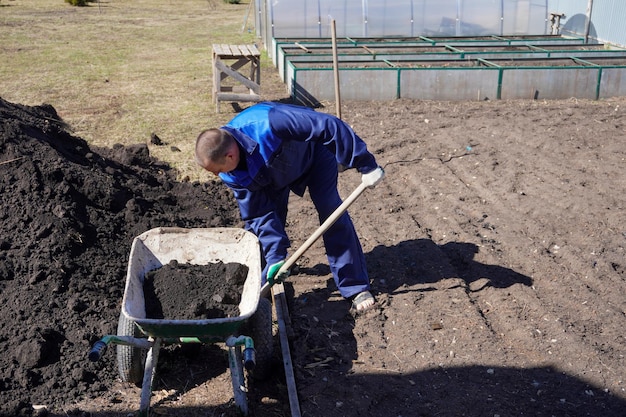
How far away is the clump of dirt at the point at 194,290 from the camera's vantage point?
13.2 ft

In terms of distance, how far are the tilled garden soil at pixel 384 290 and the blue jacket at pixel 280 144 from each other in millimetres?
1130

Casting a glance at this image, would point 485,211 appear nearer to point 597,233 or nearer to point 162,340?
point 597,233

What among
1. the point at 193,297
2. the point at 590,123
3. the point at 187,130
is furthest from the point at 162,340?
the point at 590,123

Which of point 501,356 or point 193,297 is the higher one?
point 193,297

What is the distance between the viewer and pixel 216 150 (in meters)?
3.92

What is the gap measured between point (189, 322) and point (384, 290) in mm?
2155

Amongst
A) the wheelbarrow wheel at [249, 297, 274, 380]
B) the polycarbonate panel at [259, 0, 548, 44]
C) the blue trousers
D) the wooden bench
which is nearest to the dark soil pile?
the wheelbarrow wheel at [249, 297, 274, 380]

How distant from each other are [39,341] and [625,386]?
12.1 feet

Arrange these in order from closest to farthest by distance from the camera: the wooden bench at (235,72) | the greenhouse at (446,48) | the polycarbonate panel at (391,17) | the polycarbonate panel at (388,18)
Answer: the wooden bench at (235,72), the greenhouse at (446,48), the polycarbonate panel at (391,17), the polycarbonate panel at (388,18)

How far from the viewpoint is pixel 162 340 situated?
3766 millimetres

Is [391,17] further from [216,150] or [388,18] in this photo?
[216,150]

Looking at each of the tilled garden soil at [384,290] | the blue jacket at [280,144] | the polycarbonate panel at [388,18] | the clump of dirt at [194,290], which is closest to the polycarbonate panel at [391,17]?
the polycarbonate panel at [388,18]

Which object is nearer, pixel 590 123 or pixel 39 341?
pixel 39 341

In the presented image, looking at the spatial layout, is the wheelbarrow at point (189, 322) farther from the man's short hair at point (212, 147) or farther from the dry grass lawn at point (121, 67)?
the dry grass lawn at point (121, 67)
